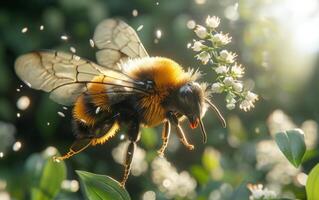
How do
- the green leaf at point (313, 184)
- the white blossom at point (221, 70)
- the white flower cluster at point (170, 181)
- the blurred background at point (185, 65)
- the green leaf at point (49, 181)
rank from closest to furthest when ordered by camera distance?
A: the green leaf at point (313, 184)
the white blossom at point (221, 70)
the green leaf at point (49, 181)
the white flower cluster at point (170, 181)
the blurred background at point (185, 65)

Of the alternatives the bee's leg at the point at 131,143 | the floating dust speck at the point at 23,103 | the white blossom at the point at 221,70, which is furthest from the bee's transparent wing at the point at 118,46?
→ the floating dust speck at the point at 23,103

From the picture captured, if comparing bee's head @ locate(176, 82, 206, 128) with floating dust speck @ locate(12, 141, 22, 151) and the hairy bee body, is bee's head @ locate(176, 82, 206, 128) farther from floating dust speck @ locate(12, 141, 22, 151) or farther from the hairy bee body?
floating dust speck @ locate(12, 141, 22, 151)

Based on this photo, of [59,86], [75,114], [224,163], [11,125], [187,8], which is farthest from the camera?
[187,8]

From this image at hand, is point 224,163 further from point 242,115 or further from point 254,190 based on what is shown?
point 254,190

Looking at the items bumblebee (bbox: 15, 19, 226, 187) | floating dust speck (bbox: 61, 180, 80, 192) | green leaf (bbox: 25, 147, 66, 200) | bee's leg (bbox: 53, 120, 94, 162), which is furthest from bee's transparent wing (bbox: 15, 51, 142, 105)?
floating dust speck (bbox: 61, 180, 80, 192)

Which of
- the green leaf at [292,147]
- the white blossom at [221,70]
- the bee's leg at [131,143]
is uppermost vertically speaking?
the white blossom at [221,70]

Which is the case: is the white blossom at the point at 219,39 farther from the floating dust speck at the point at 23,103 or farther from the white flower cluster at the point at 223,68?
the floating dust speck at the point at 23,103

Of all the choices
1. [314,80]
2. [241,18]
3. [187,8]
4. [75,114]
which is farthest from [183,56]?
[75,114]
